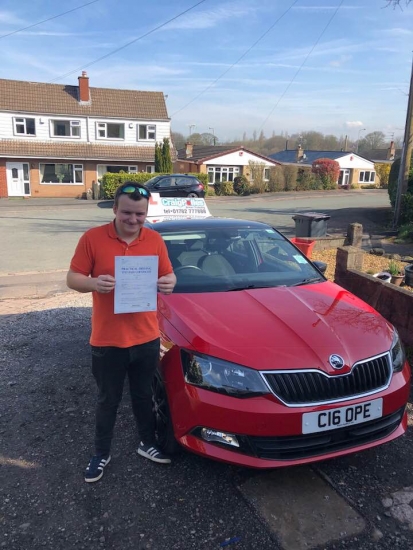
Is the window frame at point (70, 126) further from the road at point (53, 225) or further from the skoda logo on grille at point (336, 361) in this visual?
the skoda logo on grille at point (336, 361)

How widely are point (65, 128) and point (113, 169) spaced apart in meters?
4.33

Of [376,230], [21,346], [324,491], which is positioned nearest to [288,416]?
[324,491]

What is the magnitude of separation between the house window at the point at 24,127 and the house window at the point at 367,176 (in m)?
34.0

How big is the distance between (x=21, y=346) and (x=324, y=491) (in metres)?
3.86

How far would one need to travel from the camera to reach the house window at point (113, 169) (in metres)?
32.7

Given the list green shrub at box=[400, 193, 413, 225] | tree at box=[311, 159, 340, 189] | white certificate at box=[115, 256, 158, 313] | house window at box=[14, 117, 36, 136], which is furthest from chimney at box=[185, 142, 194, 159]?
white certificate at box=[115, 256, 158, 313]

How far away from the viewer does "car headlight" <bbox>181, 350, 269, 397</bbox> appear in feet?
8.64

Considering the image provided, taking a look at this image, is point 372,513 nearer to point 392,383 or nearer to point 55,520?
point 392,383

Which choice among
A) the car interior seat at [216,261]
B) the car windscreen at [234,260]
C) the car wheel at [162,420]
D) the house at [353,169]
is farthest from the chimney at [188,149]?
the car wheel at [162,420]

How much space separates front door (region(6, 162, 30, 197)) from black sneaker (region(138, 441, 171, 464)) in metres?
31.0

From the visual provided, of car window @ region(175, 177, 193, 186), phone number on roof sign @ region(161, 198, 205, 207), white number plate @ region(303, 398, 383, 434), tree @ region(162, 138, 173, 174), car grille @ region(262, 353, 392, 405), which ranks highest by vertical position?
tree @ region(162, 138, 173, 174)

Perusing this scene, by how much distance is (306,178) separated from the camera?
3962cm

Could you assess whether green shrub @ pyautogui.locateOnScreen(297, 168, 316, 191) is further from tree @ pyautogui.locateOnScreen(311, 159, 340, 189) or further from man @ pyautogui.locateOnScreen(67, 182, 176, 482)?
man @ pyautogui.locateOnScreen(67, 182, 176, 482)

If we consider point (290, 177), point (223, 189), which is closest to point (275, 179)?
point (290, 177)
